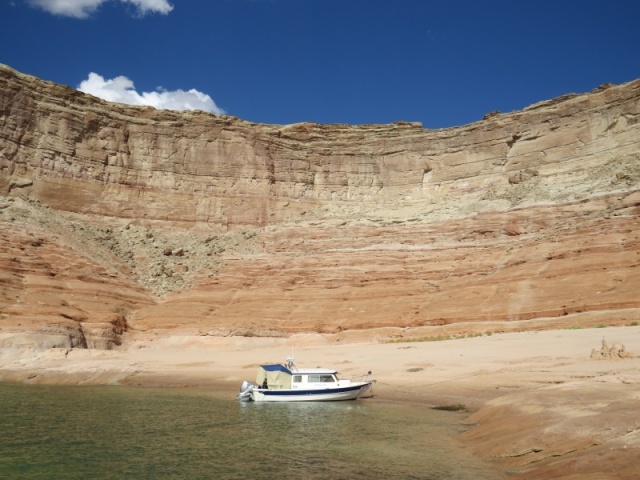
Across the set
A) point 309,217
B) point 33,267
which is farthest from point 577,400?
point 309,217

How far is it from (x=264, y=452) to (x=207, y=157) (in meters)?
53.7

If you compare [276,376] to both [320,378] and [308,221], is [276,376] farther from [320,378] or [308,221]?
[308,221]

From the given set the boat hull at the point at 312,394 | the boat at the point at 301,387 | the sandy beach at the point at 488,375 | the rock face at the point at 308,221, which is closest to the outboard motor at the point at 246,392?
the boat at the point at 301,387

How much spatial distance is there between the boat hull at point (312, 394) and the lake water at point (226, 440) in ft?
1.73

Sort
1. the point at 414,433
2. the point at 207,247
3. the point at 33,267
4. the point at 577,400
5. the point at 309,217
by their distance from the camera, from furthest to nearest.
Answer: the point at 309,217
the point at 207,247
the point at 33,267
the point at 414,433
the point at 577,400

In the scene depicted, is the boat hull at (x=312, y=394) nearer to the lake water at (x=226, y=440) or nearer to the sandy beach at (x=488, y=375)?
the lake water at (x=226, y=440)

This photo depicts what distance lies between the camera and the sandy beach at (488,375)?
955 centimetres

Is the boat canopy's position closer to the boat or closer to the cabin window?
the boat

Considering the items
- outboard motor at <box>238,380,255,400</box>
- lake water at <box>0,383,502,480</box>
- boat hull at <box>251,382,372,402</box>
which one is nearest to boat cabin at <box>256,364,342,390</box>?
boat hull at <box>251,382,372,402</box>

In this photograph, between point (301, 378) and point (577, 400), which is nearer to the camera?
point (577, 400)

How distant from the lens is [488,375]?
21.7 metres

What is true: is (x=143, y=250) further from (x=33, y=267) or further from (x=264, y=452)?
(x=264, y=452)

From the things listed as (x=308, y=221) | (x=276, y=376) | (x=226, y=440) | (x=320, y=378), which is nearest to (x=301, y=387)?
(x=320, y=378)

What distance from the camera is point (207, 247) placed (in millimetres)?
55656
